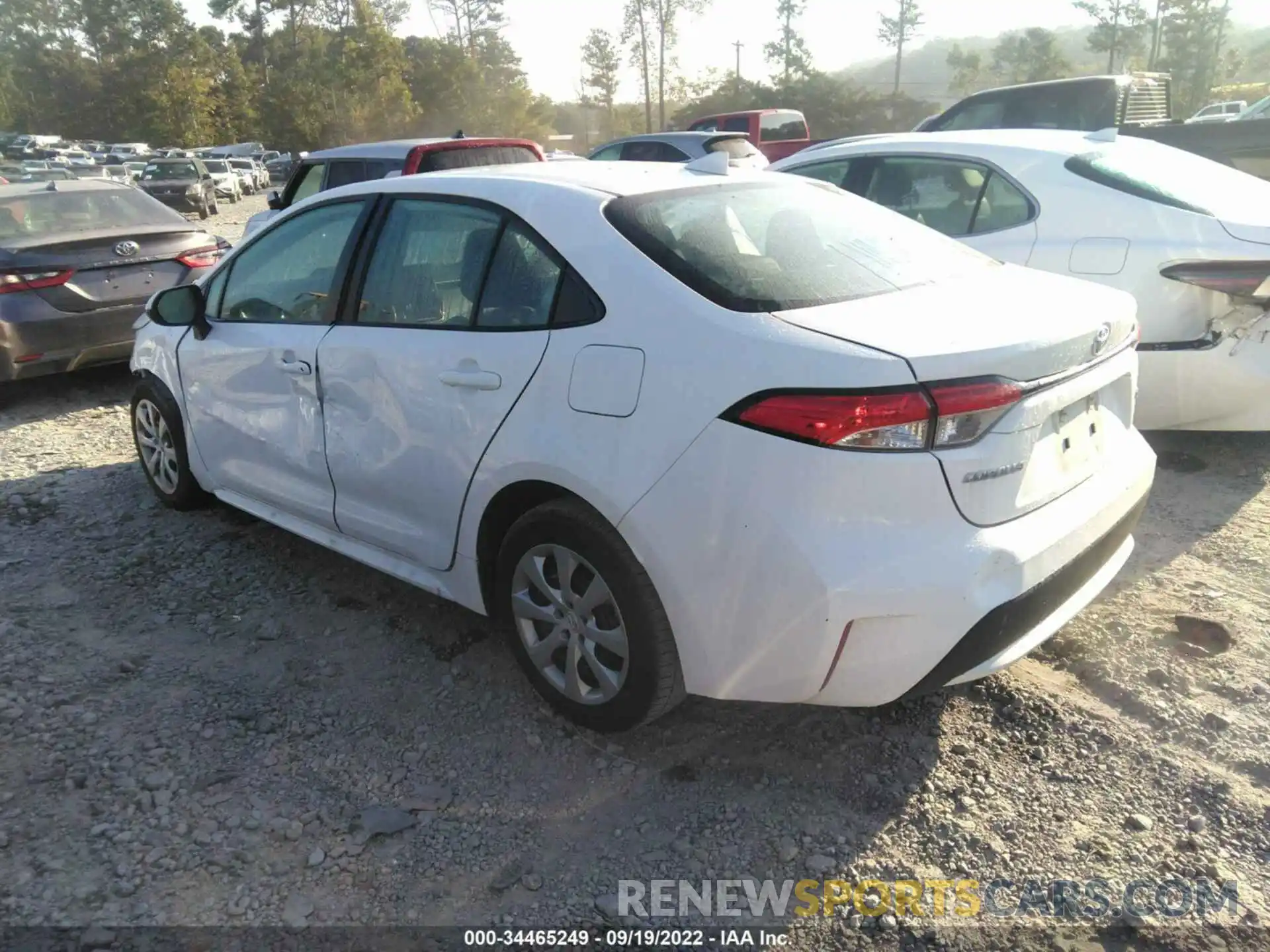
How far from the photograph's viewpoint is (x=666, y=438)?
2.50 m

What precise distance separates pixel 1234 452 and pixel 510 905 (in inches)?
172

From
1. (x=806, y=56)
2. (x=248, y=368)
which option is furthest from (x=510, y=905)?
(x=806, y=56)

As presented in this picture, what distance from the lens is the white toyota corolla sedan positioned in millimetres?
2338

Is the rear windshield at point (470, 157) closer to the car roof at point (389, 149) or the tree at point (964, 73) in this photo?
the car roof at point (389, 149)

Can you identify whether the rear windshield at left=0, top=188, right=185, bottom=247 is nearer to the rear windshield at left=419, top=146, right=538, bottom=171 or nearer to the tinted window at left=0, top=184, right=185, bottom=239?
the tinted window at left=0, top=184, right=185, bottom=239

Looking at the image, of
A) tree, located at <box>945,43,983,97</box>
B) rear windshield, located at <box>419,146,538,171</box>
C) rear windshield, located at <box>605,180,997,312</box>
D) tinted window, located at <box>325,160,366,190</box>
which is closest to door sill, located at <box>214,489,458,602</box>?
rear windshield, located at <box>605,180,997,312</box>

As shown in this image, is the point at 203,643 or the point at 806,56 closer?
the point at 203,643

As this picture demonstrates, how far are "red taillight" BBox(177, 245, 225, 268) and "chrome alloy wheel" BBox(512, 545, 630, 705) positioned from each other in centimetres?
537

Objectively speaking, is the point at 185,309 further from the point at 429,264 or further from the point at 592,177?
the point at 592,177

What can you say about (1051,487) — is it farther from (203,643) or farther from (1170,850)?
(203,643)

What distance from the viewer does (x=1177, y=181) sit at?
15.6 feet

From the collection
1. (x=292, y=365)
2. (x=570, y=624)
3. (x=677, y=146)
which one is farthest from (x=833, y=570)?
(x=677, y=146)

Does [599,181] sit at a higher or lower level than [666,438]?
higher

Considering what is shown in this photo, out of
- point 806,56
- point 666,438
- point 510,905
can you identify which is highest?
point 806,56
